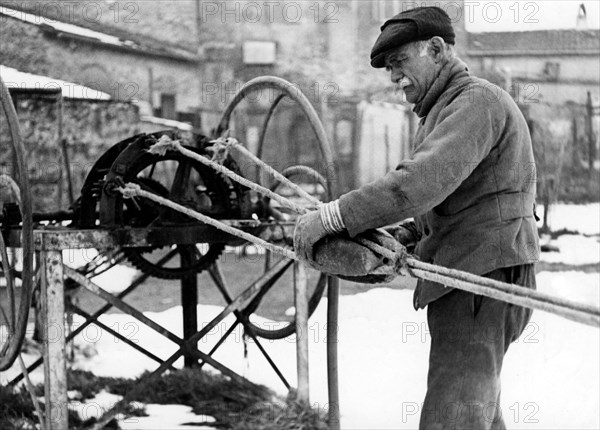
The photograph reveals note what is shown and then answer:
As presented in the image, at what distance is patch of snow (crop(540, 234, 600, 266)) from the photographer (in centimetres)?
794

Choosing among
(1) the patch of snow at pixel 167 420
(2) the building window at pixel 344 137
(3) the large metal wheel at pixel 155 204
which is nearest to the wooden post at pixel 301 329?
(3) the large metal wheel at pixel 155 204

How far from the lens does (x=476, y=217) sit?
2.58 meters

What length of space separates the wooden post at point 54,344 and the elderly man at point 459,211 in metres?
1.87

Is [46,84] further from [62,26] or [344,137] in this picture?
[344,137]

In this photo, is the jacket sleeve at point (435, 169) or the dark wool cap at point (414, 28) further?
the dark wool cap at point (414, 28)

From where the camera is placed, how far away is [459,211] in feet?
8.57

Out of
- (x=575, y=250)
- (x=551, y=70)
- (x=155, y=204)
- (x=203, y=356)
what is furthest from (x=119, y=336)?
(x=551, y=70)

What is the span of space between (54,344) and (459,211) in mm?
2299

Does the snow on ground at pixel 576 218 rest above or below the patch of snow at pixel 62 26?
below

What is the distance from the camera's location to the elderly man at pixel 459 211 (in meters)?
2.40

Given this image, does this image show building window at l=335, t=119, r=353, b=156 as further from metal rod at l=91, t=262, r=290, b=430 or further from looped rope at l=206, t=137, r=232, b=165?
looped rope at l=206, t=137, r=232, b=165

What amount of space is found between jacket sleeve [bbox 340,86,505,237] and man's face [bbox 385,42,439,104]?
0.23 meters

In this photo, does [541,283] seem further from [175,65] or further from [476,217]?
[476,217]

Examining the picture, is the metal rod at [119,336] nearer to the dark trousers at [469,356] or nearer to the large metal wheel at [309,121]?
the large metal wheel at [309,121]
